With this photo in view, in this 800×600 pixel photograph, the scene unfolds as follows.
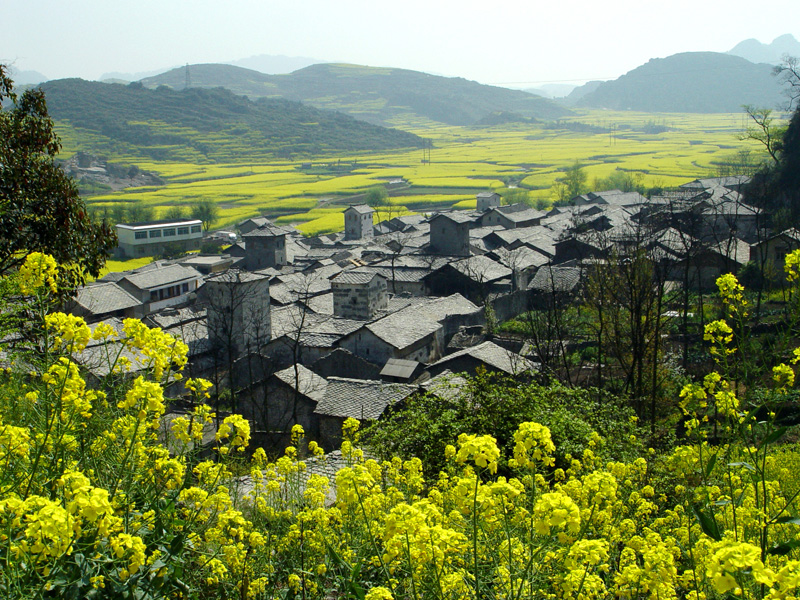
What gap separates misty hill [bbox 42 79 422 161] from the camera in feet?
373

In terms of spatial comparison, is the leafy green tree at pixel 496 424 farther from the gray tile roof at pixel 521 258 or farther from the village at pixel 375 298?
the gray tile roof at pixel 521 258

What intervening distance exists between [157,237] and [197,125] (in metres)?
80.2

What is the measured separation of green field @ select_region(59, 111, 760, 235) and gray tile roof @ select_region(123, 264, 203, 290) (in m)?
22.8

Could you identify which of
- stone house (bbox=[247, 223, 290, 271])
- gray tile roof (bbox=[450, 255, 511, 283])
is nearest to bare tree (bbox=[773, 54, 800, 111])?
gray tile roof (bbox=[450, 255, 511, 283])

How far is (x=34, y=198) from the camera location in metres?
9.98

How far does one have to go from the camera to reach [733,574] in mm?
2865

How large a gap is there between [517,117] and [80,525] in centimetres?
18472

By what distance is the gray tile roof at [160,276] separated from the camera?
35.7m

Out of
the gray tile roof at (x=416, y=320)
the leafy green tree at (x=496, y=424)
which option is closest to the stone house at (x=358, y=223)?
the gray tile roof at (x=416, y=320)

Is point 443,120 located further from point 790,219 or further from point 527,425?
point 527,425

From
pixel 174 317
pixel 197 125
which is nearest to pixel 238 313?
pixel 174 317

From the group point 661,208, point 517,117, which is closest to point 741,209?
point 661,208

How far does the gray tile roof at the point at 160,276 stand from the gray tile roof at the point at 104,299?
2322 millimetres

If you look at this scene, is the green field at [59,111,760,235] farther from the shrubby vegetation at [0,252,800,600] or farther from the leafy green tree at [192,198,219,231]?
the shrubby vegetation at [0,252,800,600]
